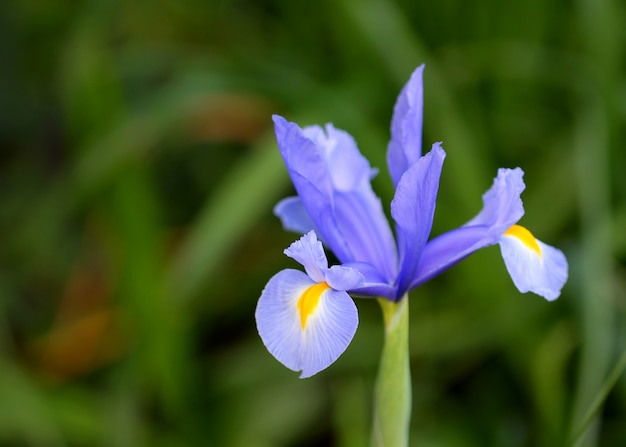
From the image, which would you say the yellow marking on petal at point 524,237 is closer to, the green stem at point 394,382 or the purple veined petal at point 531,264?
the purple veined petal at point 531,264

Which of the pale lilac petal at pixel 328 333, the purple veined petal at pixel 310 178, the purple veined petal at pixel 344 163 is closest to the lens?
the pale lilac petal at pixel 328 333

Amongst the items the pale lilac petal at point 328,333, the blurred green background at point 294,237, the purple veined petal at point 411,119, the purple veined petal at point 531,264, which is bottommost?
the blurred green background at point 294,237

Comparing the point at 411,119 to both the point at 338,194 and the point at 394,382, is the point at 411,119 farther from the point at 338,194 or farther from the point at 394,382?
the point at 394,382

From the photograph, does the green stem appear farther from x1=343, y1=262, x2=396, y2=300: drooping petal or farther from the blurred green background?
the blurred green background

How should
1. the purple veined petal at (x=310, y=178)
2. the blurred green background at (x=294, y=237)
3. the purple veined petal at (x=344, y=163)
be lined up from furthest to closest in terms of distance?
the blurred green background at (x=294, y=237)
the purple veined petal at (x=344, y=163)
the purple veined petal at (x=310, y=178)

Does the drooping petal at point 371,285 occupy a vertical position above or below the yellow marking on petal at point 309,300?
below

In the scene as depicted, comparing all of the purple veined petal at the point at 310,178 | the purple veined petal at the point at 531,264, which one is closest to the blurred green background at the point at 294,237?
the purple veined petal at the point at 531,264

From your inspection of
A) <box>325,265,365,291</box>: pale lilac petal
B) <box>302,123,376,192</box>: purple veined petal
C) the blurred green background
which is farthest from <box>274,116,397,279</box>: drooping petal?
the blurred green background

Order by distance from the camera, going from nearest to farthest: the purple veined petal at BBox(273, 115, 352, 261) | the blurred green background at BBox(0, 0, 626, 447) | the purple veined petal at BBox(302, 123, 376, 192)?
the purple veined petal at BBox(273, 115, 352, 261)
the purple veined petal at BBox(302, 123, 376, 192)
the blurred green background at BBox(0, 0, 626, 447)
